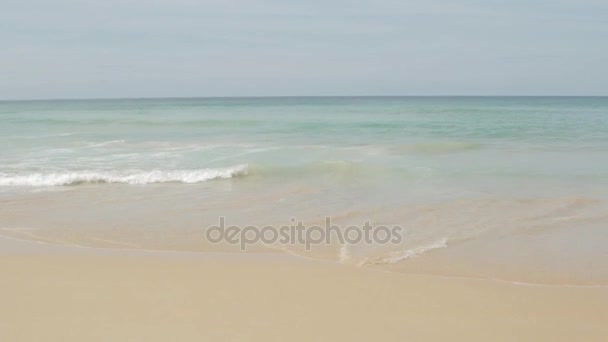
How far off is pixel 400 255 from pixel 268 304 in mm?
1848

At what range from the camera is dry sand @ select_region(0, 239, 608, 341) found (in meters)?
3.88

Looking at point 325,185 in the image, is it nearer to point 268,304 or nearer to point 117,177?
point 117,177

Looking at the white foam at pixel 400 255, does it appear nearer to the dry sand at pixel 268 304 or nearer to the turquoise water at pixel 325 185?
the turquoise water at pixel 325 185

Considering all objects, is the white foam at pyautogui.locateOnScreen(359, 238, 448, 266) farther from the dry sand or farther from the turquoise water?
the dry sand

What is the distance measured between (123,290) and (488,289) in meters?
2.88

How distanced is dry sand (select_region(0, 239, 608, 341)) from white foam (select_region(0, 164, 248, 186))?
220 inches

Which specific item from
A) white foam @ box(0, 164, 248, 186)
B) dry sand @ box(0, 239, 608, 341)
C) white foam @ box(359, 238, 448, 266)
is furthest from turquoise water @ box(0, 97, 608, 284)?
dry sand @ box(0, 239, 608, 341)

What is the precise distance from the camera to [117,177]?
11172 mm

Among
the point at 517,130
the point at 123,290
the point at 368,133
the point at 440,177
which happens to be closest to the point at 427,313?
the point at 123,290

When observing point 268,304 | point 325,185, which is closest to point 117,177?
point 325,185

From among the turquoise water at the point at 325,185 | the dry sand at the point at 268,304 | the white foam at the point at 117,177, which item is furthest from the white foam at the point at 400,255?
the white foam at the point at 117,177

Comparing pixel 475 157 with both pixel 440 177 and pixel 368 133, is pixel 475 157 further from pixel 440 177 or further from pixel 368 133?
pixel 368 133

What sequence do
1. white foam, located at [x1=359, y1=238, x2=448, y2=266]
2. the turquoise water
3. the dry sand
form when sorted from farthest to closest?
the turquoise water
white foam, located at [x1=359, y1=238, x2=448, y2=266]
the dry sand

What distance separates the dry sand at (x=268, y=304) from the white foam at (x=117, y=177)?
5.58 meters
